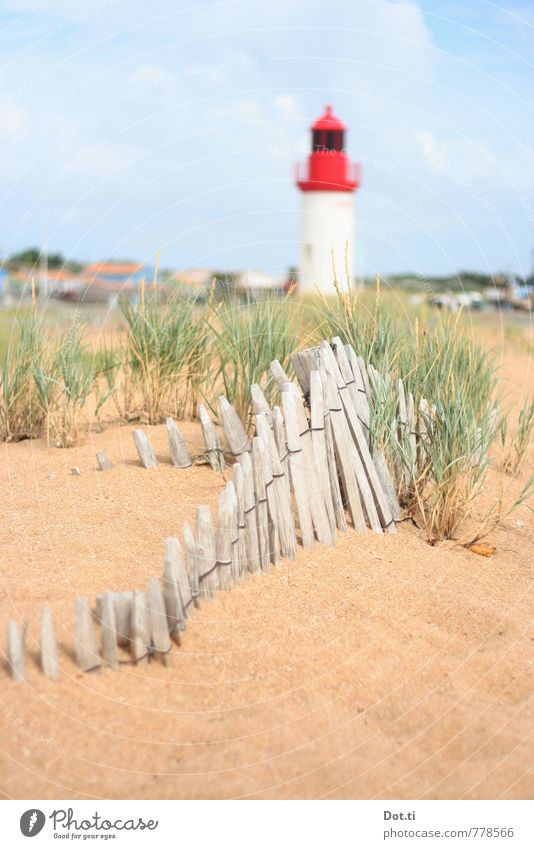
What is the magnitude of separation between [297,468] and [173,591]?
1.04 metres

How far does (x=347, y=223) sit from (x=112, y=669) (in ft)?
50.4

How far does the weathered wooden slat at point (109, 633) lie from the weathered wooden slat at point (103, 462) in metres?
2.01

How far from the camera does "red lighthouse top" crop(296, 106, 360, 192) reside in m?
16.2

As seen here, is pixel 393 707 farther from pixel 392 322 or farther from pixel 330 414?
pixel 392 322

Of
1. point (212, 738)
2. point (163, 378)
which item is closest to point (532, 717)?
point (212, 738)

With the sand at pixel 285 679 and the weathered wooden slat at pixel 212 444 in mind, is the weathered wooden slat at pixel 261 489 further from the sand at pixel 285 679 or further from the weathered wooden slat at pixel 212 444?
the weathered wooden slat at pixel 212 444

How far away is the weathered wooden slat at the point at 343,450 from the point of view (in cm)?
413

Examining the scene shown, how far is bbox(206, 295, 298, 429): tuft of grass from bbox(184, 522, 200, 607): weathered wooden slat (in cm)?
179

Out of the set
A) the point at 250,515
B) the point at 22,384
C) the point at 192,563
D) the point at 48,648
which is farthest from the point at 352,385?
the point at 22,384

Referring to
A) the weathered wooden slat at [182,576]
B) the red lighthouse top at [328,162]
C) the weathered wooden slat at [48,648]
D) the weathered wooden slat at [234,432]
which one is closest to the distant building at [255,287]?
the weathered wooden slat at [234,432]

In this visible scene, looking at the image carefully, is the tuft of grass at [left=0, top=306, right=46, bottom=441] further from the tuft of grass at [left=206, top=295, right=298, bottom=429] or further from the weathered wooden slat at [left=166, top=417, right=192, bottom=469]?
the tuft of grass at [left=206, top=295, right=298, bottom=429]

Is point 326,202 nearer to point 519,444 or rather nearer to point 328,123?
point 328,123

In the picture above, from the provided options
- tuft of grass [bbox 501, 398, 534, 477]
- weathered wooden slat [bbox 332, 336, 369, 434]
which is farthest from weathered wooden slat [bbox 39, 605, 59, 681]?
tuft of grass [bbox 501, 398, 534, 477]

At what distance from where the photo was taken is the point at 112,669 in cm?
303
